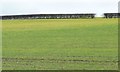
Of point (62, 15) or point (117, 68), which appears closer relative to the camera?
point (117, 68)

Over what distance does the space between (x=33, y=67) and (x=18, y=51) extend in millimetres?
6082

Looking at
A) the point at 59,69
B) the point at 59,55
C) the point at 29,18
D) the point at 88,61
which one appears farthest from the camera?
the point at 29,18

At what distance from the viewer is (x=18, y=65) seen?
50.0 feet

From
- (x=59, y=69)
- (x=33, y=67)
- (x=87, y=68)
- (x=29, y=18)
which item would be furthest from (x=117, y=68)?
(x=29, y=18)

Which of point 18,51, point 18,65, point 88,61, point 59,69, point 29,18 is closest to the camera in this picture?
point 59,69

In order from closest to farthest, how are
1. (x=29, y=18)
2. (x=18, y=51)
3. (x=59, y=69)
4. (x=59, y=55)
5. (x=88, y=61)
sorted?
(x=59, y=69), (x=88, y=61), (x=59, y=55), (x=18, y=51), (x=29, y=18)

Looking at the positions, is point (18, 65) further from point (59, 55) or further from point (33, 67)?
point (59, 55)

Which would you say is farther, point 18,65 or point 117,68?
point 18,65

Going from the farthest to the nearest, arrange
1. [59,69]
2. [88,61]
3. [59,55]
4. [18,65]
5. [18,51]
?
[18,51] < [59,55] < [88,61] < [18,65] < [59,69]

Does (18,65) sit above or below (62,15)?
above

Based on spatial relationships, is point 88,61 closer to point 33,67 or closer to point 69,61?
point 69,61

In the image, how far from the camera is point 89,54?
1900 centimetres

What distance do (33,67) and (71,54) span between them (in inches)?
183

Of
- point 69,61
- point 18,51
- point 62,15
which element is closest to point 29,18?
point 62,15
